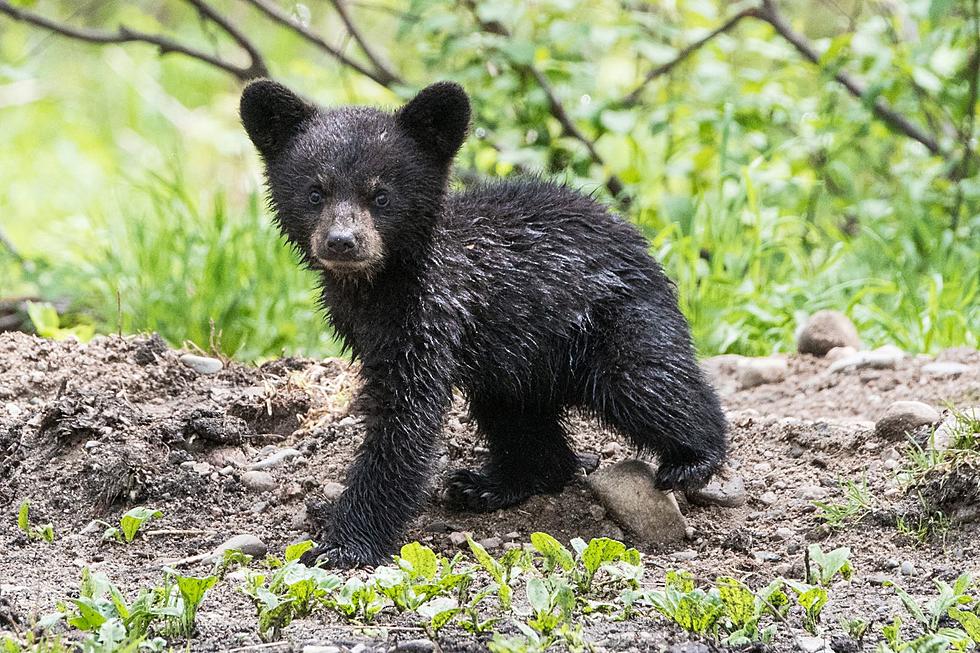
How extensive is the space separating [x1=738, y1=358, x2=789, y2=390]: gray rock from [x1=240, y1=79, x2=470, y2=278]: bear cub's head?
7.59 ft

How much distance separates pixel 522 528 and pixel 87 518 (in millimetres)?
1571

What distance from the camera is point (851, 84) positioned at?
8.05m

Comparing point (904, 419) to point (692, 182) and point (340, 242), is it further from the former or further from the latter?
point (692, 182)

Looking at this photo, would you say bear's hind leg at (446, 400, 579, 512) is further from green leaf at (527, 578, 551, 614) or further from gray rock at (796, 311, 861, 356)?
gray rock at (796, 311, 861, 356)

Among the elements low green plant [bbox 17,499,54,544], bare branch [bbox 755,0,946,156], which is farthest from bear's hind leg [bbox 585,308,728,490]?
bare branch [bbox 755,0,946,156]

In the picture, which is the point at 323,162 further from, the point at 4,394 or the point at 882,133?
the point at 882,133

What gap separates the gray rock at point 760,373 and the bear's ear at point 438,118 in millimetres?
2324

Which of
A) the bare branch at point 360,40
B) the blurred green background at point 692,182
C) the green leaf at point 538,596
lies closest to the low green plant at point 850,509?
the green leaf at point 538,596

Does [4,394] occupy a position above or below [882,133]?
below

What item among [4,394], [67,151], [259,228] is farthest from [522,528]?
[67,151]

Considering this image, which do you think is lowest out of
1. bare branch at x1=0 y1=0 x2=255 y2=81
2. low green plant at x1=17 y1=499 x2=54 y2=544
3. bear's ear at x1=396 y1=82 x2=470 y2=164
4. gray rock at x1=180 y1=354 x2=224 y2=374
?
low green plant at x1=17 y1=499 x2=54 y2=544

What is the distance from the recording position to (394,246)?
14.2 feet

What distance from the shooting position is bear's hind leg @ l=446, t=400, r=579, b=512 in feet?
15.8

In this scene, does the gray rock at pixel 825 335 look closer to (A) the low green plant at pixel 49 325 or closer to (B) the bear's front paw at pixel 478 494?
(B) the bear's front paw at pixel 478 494
